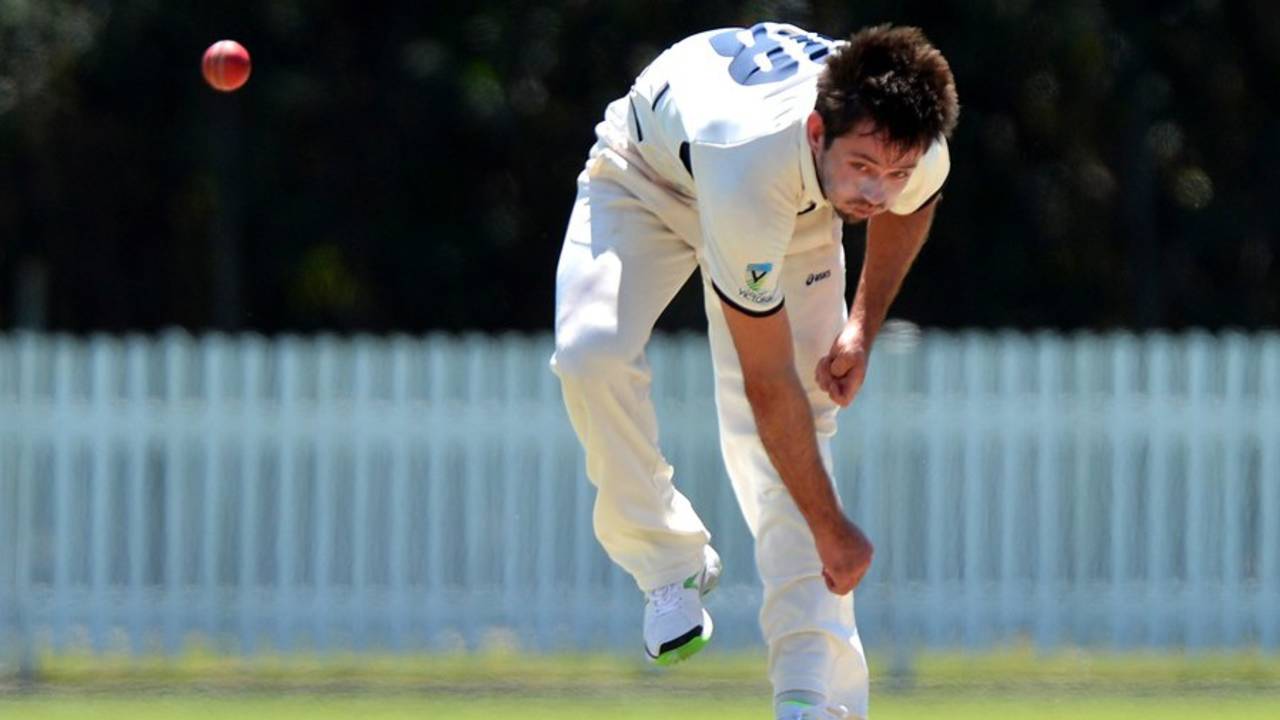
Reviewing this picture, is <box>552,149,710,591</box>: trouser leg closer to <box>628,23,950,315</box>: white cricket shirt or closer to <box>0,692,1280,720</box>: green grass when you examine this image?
<box>628,23,950,315</box>: white cricket shirt

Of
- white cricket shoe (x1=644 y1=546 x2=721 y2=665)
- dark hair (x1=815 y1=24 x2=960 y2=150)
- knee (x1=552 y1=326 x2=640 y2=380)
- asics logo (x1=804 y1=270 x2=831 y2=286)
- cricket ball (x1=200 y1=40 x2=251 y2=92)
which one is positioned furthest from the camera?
cricket ball (x1=200 y1=40 x2=251 y2=92)

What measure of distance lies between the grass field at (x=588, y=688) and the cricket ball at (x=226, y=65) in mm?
2664

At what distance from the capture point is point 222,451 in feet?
38.1

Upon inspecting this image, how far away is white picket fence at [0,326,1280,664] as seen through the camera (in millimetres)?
11438

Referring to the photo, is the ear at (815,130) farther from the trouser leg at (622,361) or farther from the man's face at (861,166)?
the trouser leg at (622,361)

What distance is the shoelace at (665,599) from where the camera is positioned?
5.99 m

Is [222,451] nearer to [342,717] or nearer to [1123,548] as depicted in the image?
[342,717]

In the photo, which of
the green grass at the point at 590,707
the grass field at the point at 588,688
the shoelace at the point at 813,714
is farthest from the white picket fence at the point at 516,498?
the shoelace at the point at 813,714

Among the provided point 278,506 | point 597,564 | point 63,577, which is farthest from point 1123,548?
point 63,577

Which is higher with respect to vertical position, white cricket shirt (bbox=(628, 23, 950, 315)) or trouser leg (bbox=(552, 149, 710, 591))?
white cricket shirt (bbox=(628, 23, 950, 315))

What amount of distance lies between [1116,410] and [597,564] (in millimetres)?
2662

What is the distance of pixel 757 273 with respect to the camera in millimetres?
5492

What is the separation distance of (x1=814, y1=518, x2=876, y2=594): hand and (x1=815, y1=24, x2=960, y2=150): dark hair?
971mm

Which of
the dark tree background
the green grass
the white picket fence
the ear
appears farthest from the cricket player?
the dark tree background
